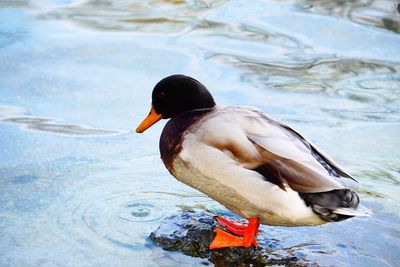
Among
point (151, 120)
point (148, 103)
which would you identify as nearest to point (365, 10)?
point (148, 103)

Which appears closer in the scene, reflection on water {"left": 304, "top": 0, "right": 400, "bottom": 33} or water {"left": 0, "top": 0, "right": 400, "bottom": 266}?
water {"left": 0, "top": 0, "right": 400, "bottom": 266}

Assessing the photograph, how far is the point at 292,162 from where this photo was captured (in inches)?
133

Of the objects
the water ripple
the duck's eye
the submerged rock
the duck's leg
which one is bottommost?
the water ripple

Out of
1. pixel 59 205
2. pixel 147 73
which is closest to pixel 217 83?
pixel 147 73

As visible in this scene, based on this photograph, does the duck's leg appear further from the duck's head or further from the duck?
the duck's head

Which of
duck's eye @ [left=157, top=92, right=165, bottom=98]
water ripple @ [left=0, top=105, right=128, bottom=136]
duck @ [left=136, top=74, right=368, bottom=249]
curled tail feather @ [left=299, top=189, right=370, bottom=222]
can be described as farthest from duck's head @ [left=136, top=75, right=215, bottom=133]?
water ripple @ [left=0, top=105, right=128, bottom=136]

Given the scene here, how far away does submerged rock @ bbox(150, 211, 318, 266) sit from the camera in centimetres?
350

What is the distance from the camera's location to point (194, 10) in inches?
290

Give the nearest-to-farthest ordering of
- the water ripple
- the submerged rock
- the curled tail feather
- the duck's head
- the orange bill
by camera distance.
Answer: the curled tail feather
the submerged rock
the duck's head
the orange bill
the water ripple

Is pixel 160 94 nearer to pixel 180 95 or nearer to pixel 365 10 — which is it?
pixel 180 95

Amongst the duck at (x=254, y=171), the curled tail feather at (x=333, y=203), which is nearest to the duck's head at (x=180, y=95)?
the duck at (x=254, y=171)

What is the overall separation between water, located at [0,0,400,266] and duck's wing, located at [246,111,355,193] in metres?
0.36

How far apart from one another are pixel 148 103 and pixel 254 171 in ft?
6.48

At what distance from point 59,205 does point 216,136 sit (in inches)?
35.8
